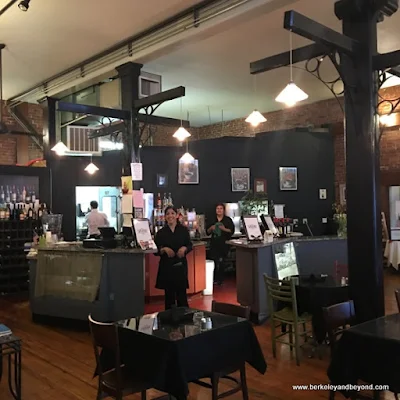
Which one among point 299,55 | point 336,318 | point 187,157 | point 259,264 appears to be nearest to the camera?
point 336,318

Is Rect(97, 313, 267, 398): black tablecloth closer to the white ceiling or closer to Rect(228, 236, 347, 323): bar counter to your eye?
Rect(228, 236, 347, 323): bar counter

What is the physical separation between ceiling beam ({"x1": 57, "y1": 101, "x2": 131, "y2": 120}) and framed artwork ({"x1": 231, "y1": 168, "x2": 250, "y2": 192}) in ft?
12.9

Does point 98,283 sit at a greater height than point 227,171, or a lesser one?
lesser

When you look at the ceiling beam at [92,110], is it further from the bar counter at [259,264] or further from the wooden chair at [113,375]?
the wooden chair at [113,375]

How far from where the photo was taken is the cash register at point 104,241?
6156 millimetres

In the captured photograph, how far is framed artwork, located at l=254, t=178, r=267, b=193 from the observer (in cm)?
1033

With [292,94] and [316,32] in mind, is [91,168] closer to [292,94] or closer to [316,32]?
[292,94]

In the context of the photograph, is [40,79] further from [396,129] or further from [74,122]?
[396,129]

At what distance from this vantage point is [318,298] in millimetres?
4883

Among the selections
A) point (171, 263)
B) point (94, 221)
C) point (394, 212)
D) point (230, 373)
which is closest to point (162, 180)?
point (94, 221)

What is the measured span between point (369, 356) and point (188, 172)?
285 inches

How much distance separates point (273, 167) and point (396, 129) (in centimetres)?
263

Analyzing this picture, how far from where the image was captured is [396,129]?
9633 millimetres

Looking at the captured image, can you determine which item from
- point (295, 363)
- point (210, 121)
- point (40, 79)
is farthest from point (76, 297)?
point (210, 121)
